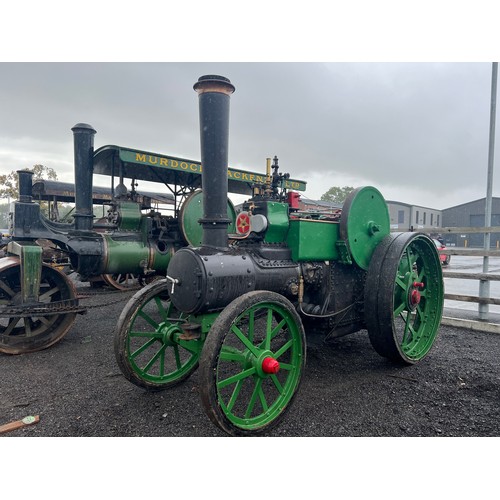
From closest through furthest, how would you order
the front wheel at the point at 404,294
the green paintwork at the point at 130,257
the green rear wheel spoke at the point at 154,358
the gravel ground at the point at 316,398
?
the gravel ground at the point at 316,398
the green rear wheel spoke at the point at 154,358
the front wheel at the point at 404,294
the green paintwork at the point at 130,257

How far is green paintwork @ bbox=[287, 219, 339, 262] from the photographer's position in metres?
3.12

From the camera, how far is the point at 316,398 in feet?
9.34

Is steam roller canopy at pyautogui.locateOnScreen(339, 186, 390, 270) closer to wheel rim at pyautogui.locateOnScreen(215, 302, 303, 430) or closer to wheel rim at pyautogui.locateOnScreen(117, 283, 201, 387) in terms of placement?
wheel rim at pyautogui.locateOnScreen(215, 302, 303, 430)

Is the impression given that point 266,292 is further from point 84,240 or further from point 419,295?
point 84,240

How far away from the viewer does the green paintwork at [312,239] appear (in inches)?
123

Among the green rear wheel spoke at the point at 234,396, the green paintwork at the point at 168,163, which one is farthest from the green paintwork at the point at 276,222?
the green paintwork at the point at 168,163

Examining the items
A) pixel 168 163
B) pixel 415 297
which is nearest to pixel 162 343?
pixel 415 297

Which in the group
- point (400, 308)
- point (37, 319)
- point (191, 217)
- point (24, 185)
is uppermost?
point (24, 185)

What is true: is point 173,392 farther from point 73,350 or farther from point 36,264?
point 36,264

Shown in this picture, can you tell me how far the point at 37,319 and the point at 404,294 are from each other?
13.4ft

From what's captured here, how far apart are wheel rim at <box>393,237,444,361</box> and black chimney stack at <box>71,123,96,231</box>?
4071 millimetres

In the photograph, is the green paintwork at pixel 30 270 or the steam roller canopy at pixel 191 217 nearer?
the green paintwork at pixel 30 270

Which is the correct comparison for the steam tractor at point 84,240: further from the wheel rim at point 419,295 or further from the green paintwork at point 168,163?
the wheel rim at point 419,295

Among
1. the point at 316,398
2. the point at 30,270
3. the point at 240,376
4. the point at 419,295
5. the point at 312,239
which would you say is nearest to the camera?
the point at 240,376
